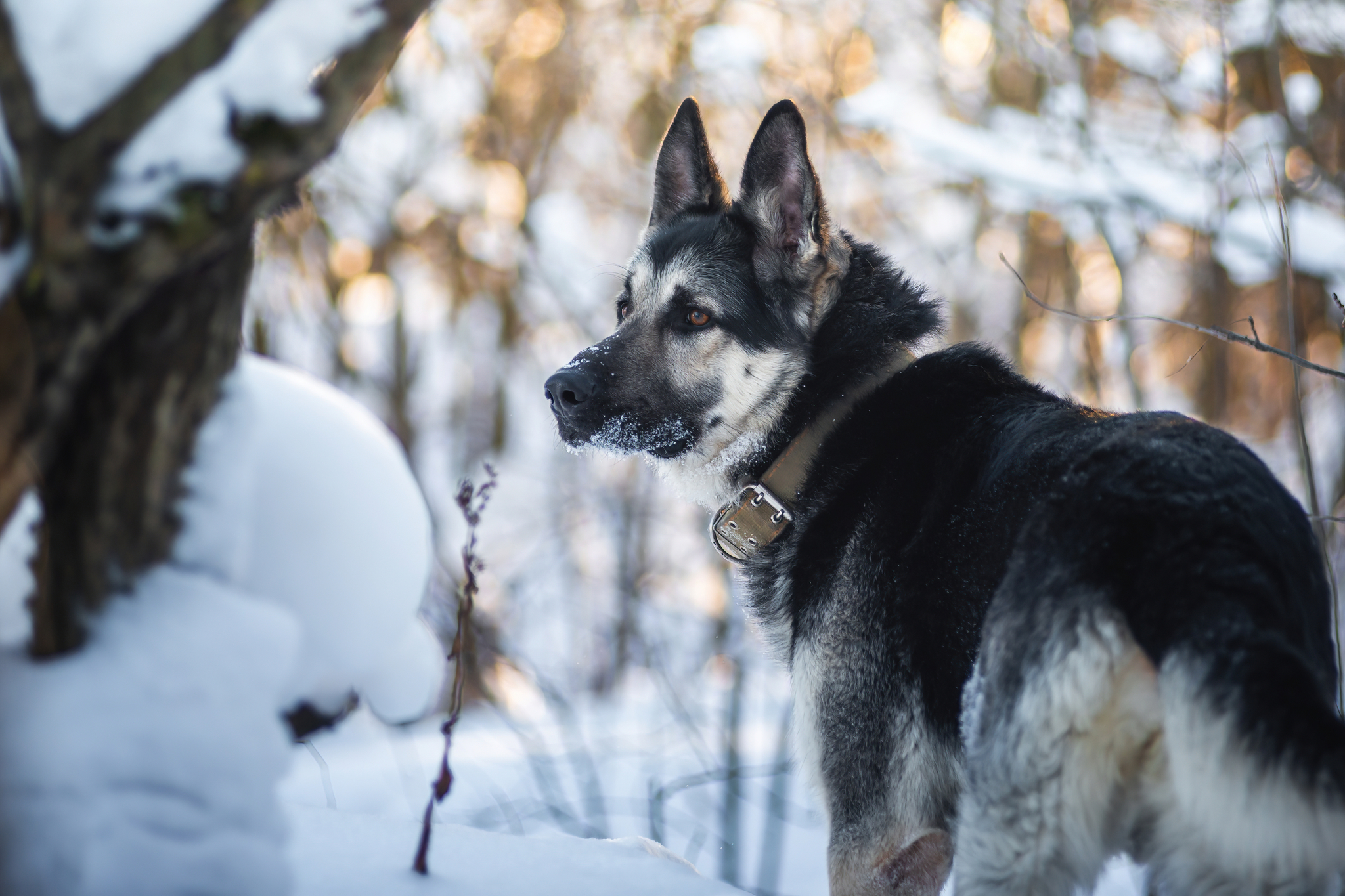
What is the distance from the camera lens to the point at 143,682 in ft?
4.47

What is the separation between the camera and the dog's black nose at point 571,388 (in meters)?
2.86

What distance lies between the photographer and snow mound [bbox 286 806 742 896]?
1.77m

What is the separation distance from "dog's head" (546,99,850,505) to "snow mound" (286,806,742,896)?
1.25 m

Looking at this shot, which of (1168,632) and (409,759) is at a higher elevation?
(1168,632)

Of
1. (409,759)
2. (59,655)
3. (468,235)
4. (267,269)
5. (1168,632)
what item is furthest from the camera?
(468,235)

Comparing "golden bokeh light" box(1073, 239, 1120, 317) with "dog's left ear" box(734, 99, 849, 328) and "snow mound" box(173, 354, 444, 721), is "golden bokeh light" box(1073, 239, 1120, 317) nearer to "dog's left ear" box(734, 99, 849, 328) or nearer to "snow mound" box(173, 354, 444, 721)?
"dog's left ear" box(734, 99, 849, 328)

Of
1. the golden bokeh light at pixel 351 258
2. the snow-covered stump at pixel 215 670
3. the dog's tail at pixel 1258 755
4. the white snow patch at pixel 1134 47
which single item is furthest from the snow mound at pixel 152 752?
the golden bokeh light at pixel 351 258

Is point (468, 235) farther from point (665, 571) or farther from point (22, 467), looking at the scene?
point (22, 467)

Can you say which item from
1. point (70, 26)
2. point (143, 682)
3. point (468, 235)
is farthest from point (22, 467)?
point (468, 235)

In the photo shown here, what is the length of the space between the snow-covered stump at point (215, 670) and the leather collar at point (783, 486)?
48.8 inches

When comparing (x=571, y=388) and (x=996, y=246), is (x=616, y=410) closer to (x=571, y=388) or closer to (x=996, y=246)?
(x=571, y=388)

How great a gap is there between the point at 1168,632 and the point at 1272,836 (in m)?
0.34

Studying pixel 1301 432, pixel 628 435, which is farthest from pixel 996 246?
pixel 628 435

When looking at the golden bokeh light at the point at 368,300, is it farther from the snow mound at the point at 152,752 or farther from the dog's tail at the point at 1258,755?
the dog's tail at the point at 1258,755
